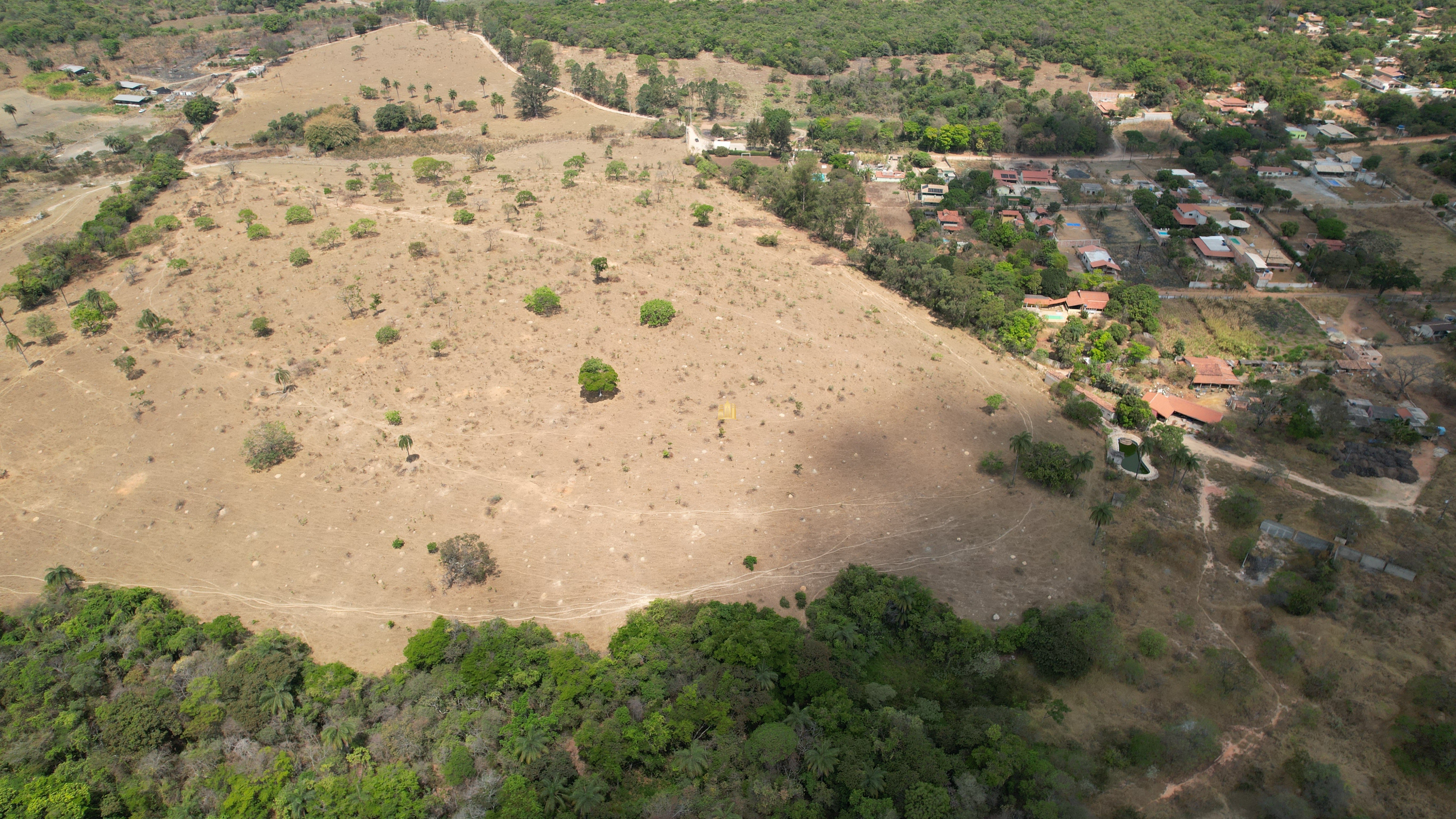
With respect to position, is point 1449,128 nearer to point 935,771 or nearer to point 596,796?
point 935,771

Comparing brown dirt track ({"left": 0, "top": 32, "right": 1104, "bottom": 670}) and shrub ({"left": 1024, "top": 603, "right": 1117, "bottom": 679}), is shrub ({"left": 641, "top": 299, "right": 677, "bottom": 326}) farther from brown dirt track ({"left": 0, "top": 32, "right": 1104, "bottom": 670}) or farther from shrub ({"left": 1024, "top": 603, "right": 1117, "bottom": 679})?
shrub ({"left": 1024, "top": 603, "right": 1117, "bottom": 679})

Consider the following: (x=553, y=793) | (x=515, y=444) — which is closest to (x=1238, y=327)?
(x=515, y=444)

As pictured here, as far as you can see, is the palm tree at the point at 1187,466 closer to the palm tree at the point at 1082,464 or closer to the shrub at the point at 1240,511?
the shrub at the point at 1240,511

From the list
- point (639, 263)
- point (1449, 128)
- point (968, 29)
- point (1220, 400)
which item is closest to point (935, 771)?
point (1220, 400)

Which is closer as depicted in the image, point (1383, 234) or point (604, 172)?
point (1383, 234)

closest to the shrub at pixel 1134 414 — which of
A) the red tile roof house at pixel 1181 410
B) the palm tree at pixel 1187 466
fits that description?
the red tile roof house at pixel 1181 410

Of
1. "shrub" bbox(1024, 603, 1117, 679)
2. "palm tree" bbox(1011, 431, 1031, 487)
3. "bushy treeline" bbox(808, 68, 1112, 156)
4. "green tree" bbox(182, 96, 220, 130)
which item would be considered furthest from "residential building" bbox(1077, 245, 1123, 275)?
"green tree" bbox(182, 96, 220, 130)

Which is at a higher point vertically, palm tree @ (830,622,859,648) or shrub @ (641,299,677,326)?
shrub @ (641,299,677,326)
